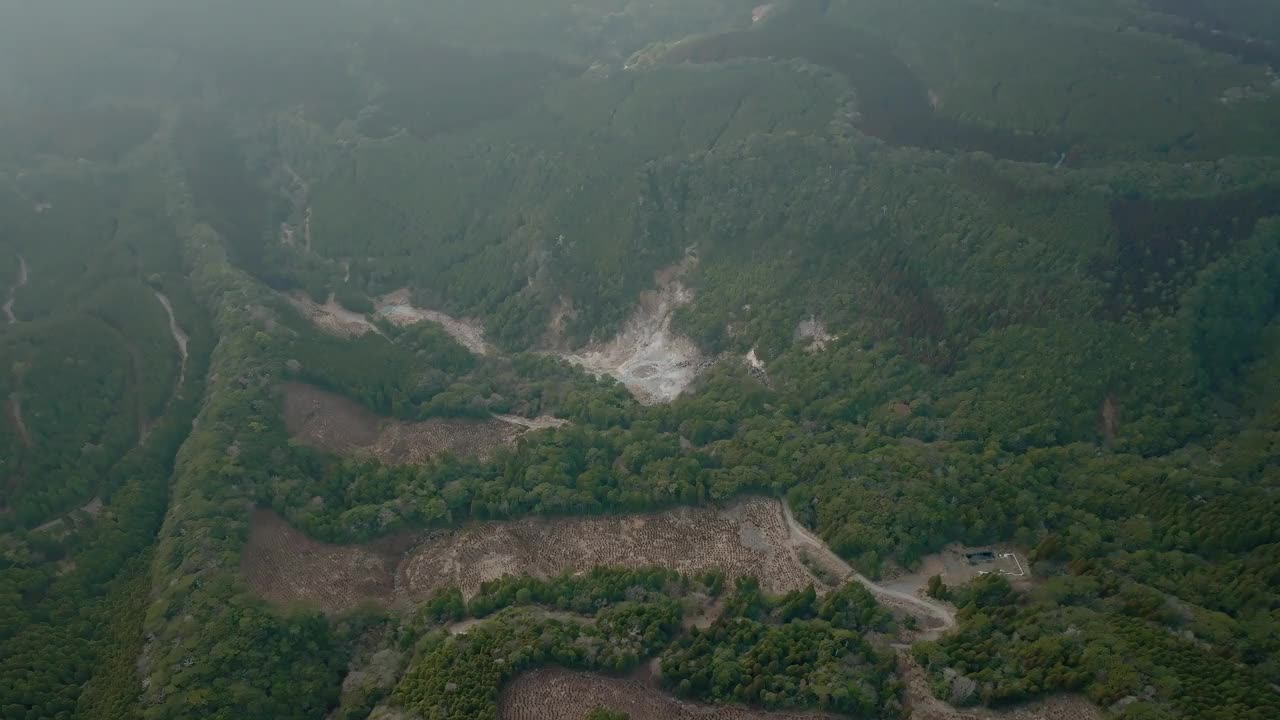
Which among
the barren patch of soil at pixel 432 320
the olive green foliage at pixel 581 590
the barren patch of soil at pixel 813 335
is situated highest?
the barren patch of soil at pixel 813 335

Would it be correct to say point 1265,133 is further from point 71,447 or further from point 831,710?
point 71,447

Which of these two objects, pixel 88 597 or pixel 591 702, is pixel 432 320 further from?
pixel 591 702

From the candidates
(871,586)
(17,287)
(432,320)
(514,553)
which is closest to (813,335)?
(871,586)

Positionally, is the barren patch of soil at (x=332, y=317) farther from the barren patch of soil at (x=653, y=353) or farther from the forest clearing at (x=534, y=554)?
the forest clearing at (x=534, y=554)

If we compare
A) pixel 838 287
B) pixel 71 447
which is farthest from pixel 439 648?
pixel 838 287

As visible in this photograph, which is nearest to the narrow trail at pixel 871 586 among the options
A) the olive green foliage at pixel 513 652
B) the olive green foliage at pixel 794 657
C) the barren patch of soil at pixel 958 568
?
the barren patch of soil at pixel 958 568

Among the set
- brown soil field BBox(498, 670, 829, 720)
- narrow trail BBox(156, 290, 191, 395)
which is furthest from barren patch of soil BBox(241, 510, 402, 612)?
narrow trail BBox(156, 290, 191, 395)
